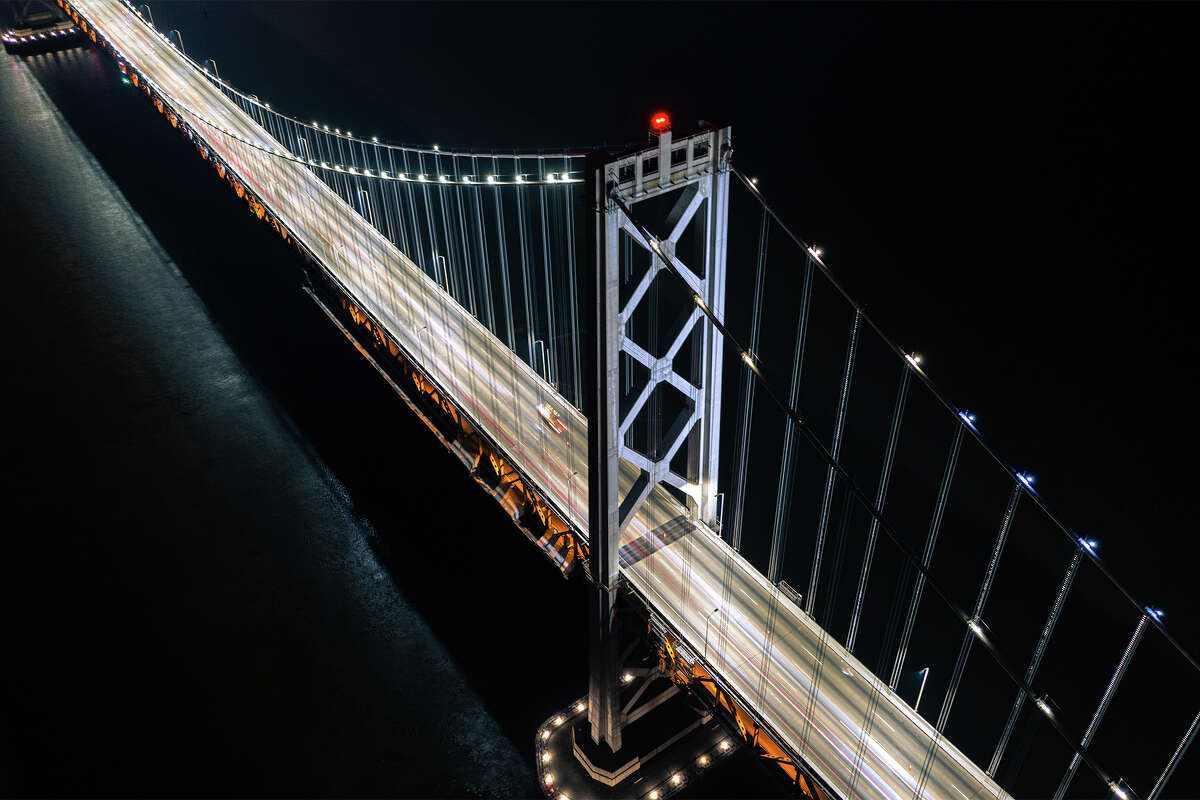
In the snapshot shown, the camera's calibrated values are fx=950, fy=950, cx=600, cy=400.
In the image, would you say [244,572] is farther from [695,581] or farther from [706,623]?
[706,623]

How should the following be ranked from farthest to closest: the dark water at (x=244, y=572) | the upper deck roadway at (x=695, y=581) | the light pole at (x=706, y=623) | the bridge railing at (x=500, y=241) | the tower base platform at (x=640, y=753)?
the bridge railing at (x=500, y=241) < the dark water at (x=244, y=572) < the tower base platform at (x=640, y=753) < the light pole at (x=706, y=623) < the upper deck roadway at (x=695, y=581)

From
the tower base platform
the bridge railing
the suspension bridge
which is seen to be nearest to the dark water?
the tower base platform

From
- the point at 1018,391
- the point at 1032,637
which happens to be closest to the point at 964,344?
the point at 1018,391

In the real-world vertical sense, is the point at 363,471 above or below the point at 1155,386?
below

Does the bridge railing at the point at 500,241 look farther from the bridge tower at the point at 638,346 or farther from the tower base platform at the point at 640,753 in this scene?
the tower base platform at the point at 640,753

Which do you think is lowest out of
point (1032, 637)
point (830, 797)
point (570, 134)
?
point (1032, 637)

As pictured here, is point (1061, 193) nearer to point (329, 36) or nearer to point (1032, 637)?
point (1032, 637)

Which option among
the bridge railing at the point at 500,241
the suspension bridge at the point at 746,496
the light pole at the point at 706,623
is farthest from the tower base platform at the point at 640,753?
the bridge railing at the point at 500,241
